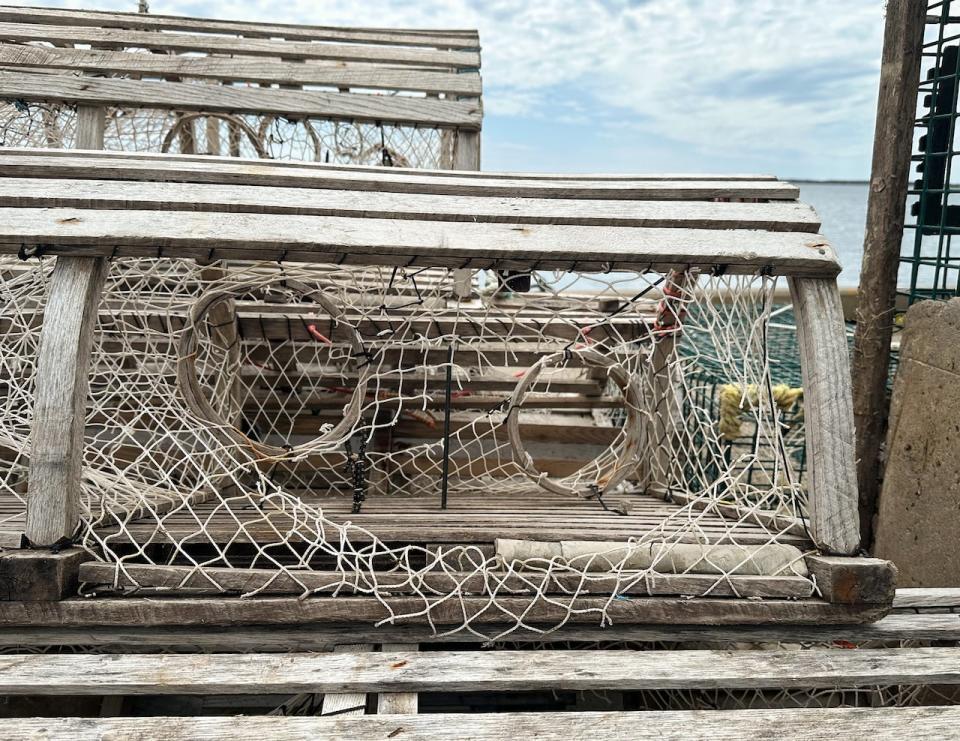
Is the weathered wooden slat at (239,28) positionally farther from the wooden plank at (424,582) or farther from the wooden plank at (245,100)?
the wooden plank at (424,582)

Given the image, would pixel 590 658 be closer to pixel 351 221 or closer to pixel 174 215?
pixel 351 221

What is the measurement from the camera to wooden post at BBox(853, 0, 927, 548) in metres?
3.90

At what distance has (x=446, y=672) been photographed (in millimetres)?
1857

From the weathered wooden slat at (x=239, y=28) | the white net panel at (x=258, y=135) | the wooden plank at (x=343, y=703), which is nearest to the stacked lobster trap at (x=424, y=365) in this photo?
the wooden plank at (x=343, y=703)

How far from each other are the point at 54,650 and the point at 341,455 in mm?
1916

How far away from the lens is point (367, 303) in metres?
3.89

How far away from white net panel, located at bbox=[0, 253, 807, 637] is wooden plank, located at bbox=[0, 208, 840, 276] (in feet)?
0.80

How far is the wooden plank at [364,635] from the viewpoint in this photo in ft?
6.50

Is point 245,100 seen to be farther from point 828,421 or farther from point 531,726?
point 531,726

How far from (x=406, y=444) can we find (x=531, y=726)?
3032 mm

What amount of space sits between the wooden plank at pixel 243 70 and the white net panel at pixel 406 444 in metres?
1.26

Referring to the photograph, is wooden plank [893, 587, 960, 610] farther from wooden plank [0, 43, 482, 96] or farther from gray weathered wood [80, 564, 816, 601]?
wooden plank [0, 43, 482, 96]

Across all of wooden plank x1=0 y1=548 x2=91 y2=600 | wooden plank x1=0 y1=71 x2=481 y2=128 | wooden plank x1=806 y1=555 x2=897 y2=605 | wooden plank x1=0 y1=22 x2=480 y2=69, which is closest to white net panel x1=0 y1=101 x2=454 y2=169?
wooden plank x1=0 y1=71 x2=481 y2=128

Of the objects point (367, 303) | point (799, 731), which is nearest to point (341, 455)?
point (367, 303)
